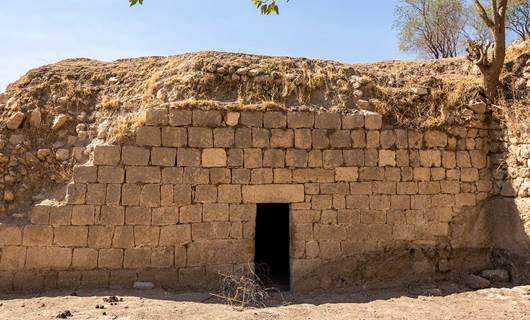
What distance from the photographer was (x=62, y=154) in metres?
7.11

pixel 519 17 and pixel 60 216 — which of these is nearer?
pixel 60 216

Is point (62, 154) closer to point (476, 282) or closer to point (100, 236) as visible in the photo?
point (100, 236)

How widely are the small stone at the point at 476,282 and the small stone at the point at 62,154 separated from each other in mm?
6904

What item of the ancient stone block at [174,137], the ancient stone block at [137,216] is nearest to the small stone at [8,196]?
the ancient stone block at [137,216]

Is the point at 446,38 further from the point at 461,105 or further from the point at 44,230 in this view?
the point at 44,230

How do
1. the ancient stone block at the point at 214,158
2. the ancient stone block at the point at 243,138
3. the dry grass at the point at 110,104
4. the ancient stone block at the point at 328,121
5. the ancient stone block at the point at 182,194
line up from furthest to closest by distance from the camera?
the dry grass at the point at 110,104 → the ancient stone block at the point at 328,121 → the ancient stone block at the point at 243,138 → the ancient stone block at the point at 214,158 → the ancient stone block at the point at 182,194

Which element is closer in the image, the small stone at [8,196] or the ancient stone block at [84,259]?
the ancient stone block at [84,259]

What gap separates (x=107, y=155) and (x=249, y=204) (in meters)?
2.32

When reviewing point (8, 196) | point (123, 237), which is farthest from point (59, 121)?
point (123, 237)

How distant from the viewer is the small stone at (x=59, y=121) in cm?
738

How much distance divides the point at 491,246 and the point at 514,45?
432cm

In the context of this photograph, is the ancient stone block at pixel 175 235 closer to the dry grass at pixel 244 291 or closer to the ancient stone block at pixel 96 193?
the dry grass at pixel 244 291

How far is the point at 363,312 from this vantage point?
6.09m

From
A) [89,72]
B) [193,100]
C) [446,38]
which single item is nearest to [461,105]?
[193,100]
